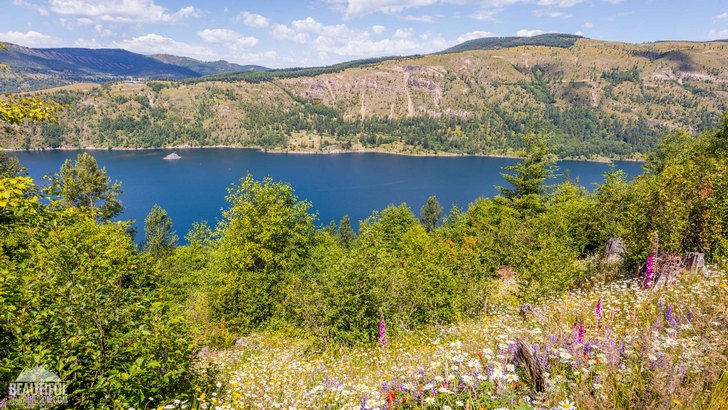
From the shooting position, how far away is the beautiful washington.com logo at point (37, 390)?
482 cm

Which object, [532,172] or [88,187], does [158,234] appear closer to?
[88,187]

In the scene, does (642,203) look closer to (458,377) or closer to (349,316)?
(349,316)

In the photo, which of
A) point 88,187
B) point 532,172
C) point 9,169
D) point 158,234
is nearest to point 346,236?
point 158,234

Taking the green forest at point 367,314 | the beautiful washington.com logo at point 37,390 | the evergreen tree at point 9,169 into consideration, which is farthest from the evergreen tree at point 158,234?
the beautiful washington.com logo at point 37,390

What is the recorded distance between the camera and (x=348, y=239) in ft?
321

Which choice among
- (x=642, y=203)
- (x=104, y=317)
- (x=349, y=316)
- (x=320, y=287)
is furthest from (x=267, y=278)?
(x=642, y=203)

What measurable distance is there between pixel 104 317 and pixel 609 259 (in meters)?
21.6

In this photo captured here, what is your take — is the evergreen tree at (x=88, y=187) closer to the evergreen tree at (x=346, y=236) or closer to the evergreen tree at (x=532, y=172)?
the evergreen tree at (x=532, y=172)

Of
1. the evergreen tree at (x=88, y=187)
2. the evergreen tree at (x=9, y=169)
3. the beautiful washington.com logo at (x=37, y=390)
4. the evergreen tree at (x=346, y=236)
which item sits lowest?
the evergreen tree at (x=346, y=236)

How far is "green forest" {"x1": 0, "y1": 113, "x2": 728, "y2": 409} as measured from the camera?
453 centimetres

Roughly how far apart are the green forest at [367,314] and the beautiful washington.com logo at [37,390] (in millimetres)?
182

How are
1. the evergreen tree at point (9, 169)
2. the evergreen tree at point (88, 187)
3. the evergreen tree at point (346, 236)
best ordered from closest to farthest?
the evergreen tree at point (9, 169)
the evergreen tree at point (88, 187)
the evergreen tree at point (346, 236)

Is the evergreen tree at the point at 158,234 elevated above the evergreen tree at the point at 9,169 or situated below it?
below

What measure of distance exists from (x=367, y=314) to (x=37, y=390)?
44.1ft
